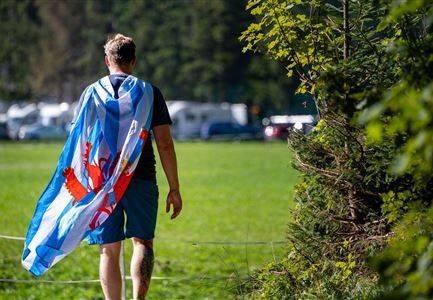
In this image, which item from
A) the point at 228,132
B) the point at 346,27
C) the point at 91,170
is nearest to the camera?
the point at 346,27

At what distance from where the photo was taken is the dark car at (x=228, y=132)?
238 feet

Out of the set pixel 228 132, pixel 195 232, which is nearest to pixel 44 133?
pixel 228 132

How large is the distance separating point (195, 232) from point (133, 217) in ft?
31.2

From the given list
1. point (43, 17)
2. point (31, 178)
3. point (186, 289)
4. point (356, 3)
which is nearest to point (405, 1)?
point (356, 3)

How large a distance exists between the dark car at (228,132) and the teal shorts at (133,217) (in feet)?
216

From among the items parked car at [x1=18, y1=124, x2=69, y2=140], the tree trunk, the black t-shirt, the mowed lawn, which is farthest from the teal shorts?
parked car at [x1=18, y1=124, x2=69, y2=140]

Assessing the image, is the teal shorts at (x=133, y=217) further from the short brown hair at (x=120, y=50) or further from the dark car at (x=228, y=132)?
the dark car at (x=228, y=132)

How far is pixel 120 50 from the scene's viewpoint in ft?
20.2

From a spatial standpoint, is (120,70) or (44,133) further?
(44,133)

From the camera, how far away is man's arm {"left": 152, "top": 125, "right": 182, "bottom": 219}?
6133 mm

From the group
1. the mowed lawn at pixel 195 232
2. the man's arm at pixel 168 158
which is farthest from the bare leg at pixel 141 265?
the mowed lawn at pixel 195 232

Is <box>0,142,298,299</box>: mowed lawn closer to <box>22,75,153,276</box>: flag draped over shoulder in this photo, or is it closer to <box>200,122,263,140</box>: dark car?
<box>22,75,153,276</box>: flag draped over shoulder

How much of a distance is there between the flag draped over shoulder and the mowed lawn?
0.99 m

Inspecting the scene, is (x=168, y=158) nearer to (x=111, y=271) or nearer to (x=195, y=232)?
(x=111, y=271)
